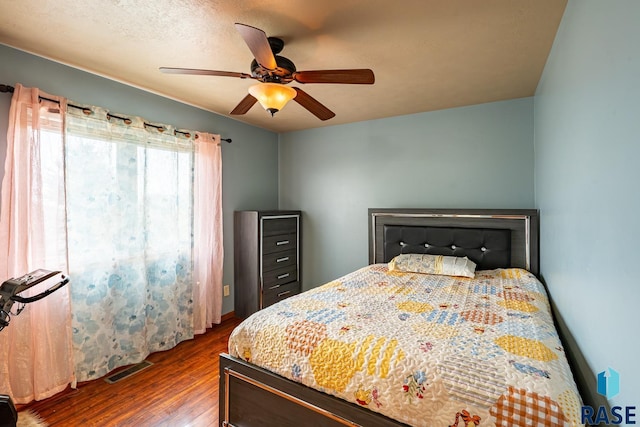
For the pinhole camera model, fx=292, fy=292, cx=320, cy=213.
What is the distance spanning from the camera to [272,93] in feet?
5.78

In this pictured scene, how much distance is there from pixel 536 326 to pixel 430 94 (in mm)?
2161

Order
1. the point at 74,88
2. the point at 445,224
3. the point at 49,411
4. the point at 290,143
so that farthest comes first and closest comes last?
the point at 290,143, the point at 445,224, the point at 74,88, the point at 49,411

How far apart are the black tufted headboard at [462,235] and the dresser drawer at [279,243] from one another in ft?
3.52

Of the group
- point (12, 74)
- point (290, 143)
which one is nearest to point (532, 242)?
point (290, 143)

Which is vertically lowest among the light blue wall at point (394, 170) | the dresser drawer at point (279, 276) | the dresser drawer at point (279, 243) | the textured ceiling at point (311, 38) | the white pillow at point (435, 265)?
the dresser drawer at point (279, 276)

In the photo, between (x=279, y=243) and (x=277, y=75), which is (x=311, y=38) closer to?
(x=277, y=75)

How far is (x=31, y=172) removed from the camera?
77.0 inches

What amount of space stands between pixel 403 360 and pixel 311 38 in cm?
187

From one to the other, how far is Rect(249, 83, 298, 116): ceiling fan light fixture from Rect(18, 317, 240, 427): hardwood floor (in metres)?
2.06

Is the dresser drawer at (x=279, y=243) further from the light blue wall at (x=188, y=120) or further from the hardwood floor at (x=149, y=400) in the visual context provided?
the hardwood floor at (x=149, y=400)

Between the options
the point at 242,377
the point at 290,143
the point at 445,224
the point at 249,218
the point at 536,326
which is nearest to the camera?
the point at 536,326

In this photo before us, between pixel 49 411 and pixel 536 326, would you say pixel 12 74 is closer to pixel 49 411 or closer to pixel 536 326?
pixel 49 411

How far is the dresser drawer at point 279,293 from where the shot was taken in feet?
11.6

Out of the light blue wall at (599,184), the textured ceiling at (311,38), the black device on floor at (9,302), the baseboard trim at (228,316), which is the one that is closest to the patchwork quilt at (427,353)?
the light blue wall at (599,184)
